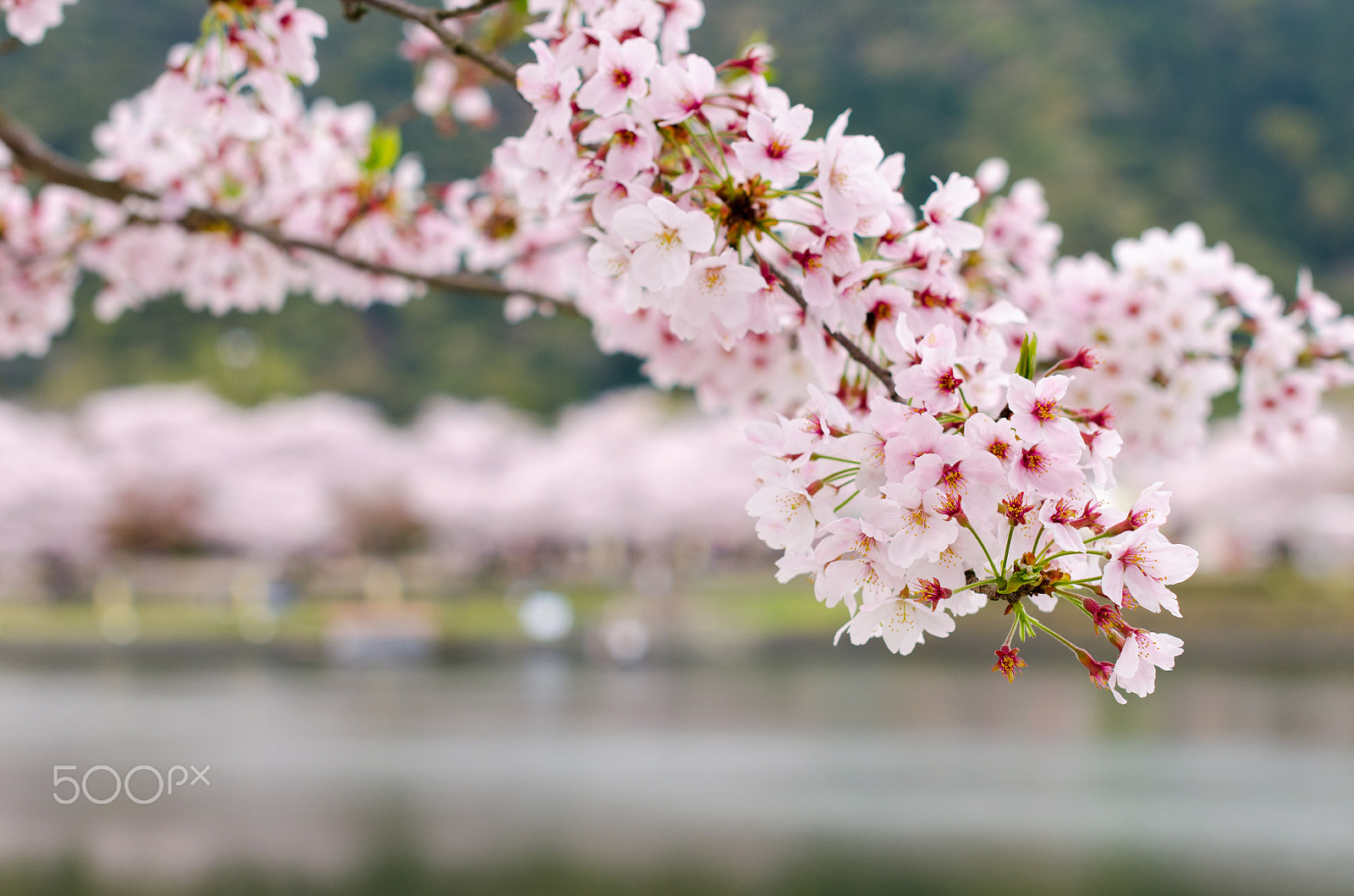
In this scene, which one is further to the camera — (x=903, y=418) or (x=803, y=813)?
(x=803, y=813)

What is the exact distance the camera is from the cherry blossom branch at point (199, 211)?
5.68 ft

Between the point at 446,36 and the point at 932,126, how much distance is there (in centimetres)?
5195

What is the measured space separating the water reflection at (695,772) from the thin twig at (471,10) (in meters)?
5.31

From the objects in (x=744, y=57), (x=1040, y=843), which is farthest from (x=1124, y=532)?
(x=1040, y=843)

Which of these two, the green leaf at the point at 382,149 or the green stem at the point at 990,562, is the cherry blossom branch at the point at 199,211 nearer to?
the green leaf at the point at 382,149

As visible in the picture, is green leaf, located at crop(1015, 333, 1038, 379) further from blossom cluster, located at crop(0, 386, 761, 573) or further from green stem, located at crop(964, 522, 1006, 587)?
blossom cluster, located at crop(0, 386, 761, 573)

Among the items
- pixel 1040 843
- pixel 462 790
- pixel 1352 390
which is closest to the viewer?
pixel 1040 843

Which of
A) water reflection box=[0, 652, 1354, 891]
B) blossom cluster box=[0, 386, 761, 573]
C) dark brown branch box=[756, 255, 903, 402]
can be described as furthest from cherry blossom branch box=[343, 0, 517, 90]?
blossom cluster box=[0, 386, 761, 573]

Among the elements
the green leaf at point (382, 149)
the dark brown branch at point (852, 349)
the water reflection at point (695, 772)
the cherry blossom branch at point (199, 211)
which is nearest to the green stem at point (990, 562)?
the dark brown branch at point (852, 349)

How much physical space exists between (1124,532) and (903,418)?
0.64 feet

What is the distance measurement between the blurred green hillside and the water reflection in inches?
1112

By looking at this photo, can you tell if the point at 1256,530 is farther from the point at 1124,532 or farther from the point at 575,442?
the point at 1124,532

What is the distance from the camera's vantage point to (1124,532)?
0.93 m

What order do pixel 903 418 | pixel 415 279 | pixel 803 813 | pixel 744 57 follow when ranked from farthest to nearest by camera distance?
pixel 803 813
pixel 415 279
pixel 744 57
pixel 903 418
